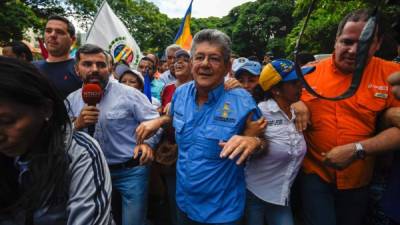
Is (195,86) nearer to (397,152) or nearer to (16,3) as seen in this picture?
(397,152)

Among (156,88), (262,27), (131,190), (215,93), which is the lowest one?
(131,190)

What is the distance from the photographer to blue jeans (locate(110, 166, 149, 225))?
2906 millimetres

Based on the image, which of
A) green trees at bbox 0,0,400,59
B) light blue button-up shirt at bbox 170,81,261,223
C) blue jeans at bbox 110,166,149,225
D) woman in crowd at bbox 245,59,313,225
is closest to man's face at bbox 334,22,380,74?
woman in crowd at bbox 245,59,313,225

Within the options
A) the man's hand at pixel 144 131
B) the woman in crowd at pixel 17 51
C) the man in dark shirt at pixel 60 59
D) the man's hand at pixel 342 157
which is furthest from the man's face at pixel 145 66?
the man's hand at pixel 342 157

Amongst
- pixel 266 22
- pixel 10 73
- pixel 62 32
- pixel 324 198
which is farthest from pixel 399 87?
pixel 266 22

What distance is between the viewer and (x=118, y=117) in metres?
2.81

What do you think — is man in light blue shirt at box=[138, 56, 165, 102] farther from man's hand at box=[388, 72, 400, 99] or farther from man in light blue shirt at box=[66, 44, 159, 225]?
man's hand at box=[388, 72, 400, 99]

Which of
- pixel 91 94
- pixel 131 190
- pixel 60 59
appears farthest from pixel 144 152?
pixel 60 59

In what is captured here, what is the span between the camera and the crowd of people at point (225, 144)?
1.24 metres

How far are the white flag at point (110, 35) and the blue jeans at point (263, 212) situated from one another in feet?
15.8

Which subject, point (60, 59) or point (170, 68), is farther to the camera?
point (170, 68)

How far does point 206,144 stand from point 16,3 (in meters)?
14.6

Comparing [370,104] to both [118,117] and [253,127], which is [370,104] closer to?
[253,127]

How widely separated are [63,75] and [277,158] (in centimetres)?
258
